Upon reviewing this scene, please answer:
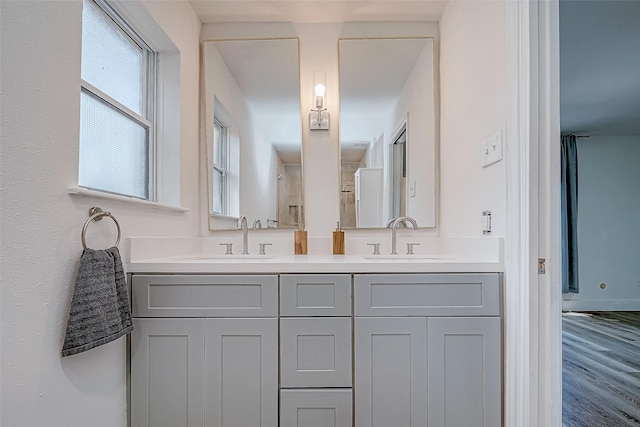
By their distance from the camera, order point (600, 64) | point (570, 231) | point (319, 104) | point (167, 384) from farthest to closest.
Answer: point (570, 231), point (600, 64), point (319, 104), point (167, 384)

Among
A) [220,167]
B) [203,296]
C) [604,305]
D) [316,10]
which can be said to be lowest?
[604,305]

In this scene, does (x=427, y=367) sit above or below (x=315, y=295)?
below

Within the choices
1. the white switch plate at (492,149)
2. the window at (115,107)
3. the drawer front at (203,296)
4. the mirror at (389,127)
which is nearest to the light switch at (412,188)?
the mirror at (389,127)

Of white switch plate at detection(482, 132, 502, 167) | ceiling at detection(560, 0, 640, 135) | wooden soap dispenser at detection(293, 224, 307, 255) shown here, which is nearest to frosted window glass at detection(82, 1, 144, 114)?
wooden soap dispenser at detection(293, 224, 307, 255)

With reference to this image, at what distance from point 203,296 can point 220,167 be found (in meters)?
0.95

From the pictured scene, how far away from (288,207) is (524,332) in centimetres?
130

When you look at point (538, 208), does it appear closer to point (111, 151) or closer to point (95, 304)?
point (95, 304)

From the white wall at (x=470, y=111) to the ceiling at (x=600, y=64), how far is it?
810mm

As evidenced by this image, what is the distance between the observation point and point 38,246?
941mm

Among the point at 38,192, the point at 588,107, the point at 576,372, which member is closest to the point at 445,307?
the point at 38,192

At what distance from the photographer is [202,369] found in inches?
53.6

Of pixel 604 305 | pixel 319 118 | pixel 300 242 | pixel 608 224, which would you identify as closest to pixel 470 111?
pixel 319 118

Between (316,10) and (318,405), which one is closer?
(318,405)

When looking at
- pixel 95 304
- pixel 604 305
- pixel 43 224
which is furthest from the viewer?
pixel 604 305
